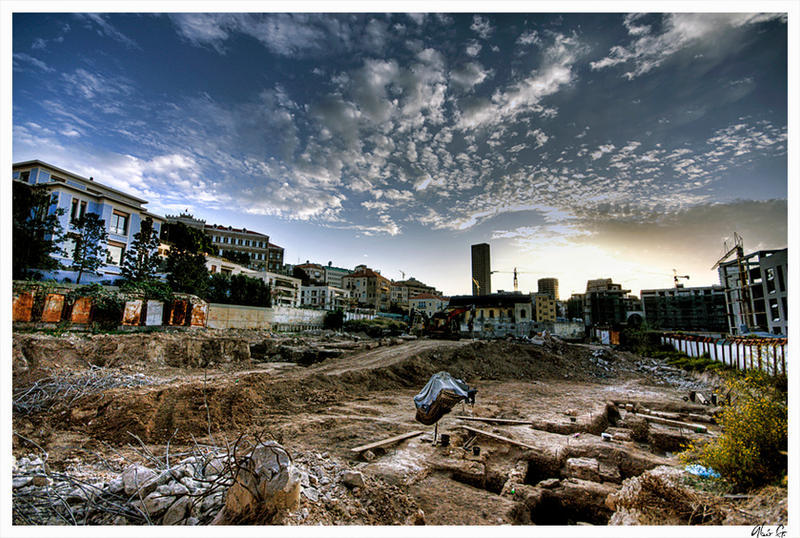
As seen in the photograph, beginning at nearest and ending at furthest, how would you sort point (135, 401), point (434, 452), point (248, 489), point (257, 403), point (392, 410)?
1. point (248, 489)
2. point (434, 452)
3. point (135, 401)
4. point (257, 403)
5. point (392, 410)

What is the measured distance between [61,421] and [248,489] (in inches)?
275

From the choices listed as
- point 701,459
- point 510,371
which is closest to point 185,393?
point 701,459

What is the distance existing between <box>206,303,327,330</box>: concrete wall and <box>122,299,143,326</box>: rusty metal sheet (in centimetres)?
860

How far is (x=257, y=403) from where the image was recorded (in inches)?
392

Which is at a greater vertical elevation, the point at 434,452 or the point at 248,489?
the point at 248,489

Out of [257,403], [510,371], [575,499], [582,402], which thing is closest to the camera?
[575,499]

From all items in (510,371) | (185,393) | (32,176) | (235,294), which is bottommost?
(510,371)

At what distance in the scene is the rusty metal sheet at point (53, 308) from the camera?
1622cm

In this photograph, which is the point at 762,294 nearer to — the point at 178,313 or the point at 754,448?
the point at 754,448

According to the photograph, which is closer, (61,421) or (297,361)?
(61,421)

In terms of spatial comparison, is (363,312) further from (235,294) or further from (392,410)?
(392,410)

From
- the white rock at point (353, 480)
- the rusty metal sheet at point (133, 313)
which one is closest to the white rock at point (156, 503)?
the white rock at point (353, 480)

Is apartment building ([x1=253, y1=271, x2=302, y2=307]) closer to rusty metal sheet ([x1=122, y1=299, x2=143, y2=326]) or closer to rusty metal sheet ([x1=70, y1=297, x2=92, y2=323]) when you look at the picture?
rusty metal sheet ([x1=122, y1=299, x2=143, y2=326])

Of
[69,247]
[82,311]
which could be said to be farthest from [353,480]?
[69,247]
